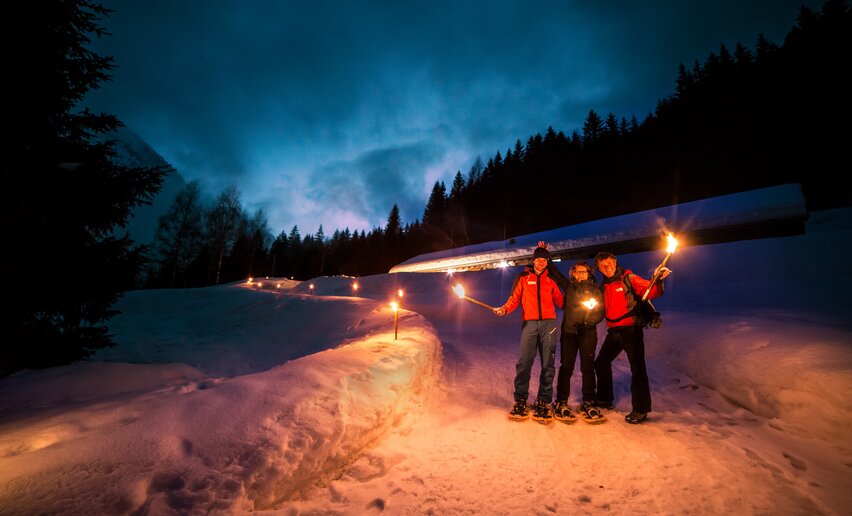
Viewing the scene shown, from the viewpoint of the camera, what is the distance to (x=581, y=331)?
4746 mm

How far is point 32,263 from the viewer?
503 cm

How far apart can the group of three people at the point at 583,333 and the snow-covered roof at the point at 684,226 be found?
625 inches

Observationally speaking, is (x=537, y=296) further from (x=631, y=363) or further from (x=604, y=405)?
(x=604, y=405)

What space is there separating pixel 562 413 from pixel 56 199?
8.91m

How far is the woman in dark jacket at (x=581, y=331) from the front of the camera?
4543 millimetres

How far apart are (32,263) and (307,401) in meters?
5.48

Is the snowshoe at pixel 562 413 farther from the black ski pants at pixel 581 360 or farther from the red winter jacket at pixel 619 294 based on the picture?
the red winter jacket at pixel 619 294

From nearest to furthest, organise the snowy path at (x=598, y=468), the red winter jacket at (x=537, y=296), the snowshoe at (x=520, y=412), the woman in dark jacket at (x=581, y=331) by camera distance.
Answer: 1. the snowy path at (x=598, y=468)
2. the snowshoe at (x=520, y=412)
3. the woman in dark jacket at (x=581, y=331)
4. the red winter jacket at (x=537, y=296)

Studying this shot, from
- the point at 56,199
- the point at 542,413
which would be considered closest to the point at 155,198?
the point at 56,199

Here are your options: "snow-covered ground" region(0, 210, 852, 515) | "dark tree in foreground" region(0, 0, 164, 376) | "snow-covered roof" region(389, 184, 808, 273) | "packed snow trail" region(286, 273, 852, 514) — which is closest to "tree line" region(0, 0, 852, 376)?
"dark tree in foreground" region(0, 0, 164, 376)

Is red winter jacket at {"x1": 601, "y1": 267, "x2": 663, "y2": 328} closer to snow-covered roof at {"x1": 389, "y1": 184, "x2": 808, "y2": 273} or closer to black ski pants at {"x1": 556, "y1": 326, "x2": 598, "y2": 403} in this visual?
black ski pants at {"x1": 556, "y1": 326, "x2": 598, "y2": 403}

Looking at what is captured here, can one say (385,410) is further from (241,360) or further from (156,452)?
(241,360)

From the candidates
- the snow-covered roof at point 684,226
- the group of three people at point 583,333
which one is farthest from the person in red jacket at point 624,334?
the snow-covered roof at point 684,226

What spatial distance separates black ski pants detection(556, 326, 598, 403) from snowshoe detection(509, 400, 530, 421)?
0.54 metres
